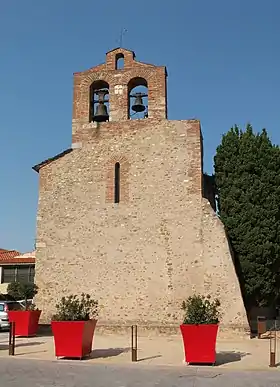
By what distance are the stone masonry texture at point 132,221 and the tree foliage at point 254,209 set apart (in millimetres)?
1236

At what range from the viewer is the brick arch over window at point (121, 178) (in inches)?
767

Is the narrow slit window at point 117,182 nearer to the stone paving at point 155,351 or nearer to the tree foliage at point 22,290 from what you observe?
the tree foliage at point 22,290

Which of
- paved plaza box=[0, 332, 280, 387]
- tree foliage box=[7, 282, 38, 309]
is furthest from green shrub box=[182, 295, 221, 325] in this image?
tree foliage box=[7, 282, 38, 309]

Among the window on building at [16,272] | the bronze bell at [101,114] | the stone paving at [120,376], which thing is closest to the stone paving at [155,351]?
the stone paving at [120,376]

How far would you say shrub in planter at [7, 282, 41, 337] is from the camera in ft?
56.1

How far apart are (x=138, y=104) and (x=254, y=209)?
6.63m

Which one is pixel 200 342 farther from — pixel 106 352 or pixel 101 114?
pixel 101 114

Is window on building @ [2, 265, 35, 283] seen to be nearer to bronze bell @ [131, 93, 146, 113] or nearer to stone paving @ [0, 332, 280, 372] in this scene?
stone paving @ [0, 332, 280, 372]

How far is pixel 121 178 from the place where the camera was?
19719 mm

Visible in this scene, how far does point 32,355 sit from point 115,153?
960 centimetres

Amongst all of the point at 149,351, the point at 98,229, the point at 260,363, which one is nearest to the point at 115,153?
the point at 98,229

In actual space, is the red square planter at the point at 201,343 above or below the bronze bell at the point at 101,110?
below

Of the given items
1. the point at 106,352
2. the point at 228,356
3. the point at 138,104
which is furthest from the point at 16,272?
the point at 228,356

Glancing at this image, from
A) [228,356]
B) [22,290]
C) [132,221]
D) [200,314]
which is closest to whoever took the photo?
[200,314]
